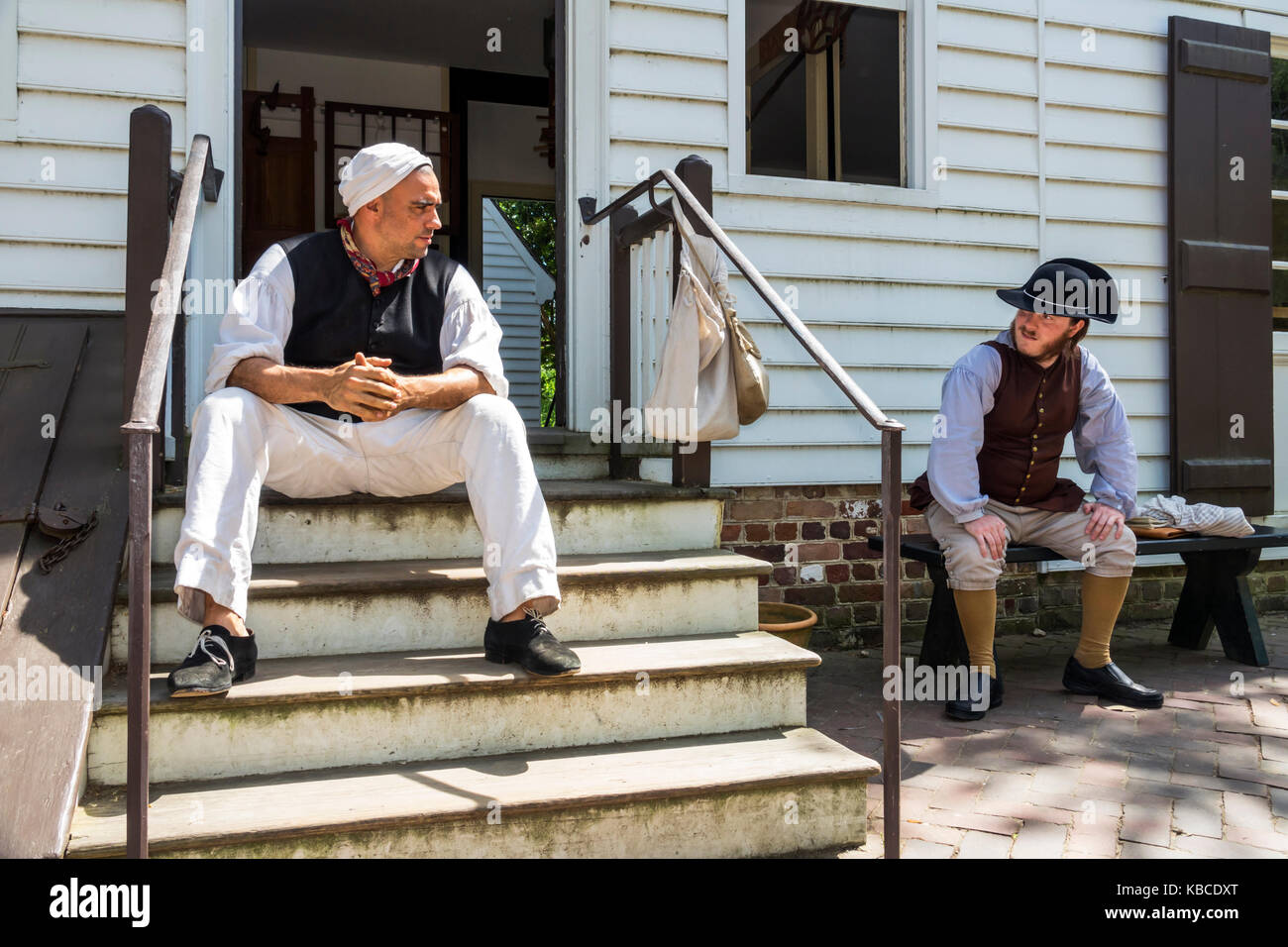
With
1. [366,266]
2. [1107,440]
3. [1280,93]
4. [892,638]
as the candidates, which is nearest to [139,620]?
[366,266]

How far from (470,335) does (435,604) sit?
2.36ft

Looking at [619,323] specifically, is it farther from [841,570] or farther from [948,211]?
[948,211]

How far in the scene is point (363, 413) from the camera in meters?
2.30

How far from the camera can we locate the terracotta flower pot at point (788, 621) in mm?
3287

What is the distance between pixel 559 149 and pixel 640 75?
45 cm

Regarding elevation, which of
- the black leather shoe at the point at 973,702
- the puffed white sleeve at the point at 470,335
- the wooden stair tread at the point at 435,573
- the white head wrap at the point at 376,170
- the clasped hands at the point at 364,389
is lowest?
the black leather shoe at the point at 973,702

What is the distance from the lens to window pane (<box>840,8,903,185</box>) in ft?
14.5

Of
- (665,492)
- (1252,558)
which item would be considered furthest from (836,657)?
(1252,558)

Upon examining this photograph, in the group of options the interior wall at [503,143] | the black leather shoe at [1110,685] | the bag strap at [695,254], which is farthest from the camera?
the interior wall at [503,143]

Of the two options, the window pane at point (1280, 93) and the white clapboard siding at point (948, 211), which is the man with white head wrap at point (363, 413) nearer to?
the white clapboard siding at point (948, 211)

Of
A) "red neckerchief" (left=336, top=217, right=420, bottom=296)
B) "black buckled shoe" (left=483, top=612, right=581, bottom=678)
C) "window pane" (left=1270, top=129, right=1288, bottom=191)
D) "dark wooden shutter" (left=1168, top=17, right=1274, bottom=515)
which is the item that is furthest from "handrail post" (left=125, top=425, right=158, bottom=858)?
"window pane" (left=1270, top=129, right=1288, bottom=191)

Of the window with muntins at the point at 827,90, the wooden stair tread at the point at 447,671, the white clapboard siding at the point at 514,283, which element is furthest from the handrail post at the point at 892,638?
the white clapboard siding at the point at 514,283

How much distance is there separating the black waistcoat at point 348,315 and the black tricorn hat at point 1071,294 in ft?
6.34

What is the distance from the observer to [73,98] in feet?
10.7
